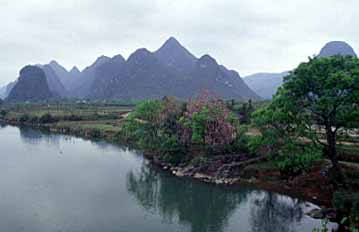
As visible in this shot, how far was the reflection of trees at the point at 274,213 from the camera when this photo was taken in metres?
19.0

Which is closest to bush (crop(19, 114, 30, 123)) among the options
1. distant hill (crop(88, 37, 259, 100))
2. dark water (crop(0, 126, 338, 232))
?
dark water (crop(0, 126, 338, 232))

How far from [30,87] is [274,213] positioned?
142 m

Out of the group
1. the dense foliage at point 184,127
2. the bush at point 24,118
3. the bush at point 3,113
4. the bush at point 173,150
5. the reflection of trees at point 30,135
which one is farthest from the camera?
the bush at point 3,113

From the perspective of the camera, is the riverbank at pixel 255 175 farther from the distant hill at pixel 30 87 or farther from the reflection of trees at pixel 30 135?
the distant hill at pixel 30 87

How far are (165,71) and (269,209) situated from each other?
140 meters

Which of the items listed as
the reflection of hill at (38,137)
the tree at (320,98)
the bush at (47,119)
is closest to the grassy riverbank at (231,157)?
the tree at (320,98)

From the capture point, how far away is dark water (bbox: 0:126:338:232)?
62.0 ft

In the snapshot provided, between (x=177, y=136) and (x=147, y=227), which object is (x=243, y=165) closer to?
(x=177, y=136)

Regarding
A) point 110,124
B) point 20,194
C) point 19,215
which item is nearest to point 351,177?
point 19,215

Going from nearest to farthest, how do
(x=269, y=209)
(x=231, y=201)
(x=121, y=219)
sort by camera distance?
(x=121, y=219) → (x=269, y=209) → (x=231, y=201)

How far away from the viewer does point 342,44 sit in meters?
158

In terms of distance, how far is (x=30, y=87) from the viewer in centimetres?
14500

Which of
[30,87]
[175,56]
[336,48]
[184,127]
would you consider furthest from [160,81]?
[184,127]

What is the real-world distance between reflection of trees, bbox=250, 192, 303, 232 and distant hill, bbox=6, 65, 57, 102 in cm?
13312
